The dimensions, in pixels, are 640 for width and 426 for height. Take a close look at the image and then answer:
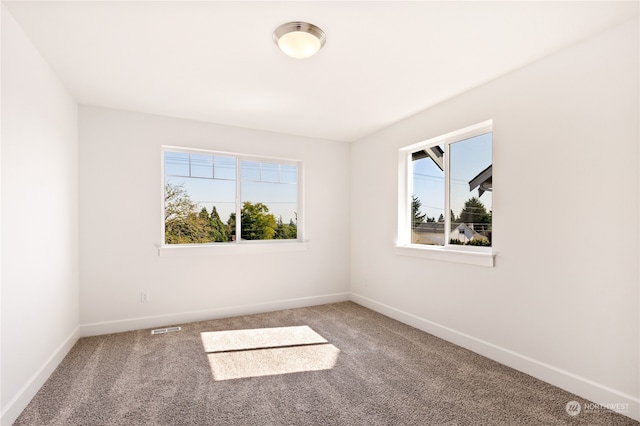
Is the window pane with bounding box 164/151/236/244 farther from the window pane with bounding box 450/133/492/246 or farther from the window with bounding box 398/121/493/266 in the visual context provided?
the window pane with bounding box 450/133/492/246

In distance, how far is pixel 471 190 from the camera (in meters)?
3.08

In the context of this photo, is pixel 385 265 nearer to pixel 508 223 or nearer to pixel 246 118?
pixel 508 223

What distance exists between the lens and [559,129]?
7.45 feet

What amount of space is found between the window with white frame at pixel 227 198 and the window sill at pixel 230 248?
0.11 metres

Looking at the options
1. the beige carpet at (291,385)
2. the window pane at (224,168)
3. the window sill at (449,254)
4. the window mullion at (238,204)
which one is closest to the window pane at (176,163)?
the window pane at (224,168)

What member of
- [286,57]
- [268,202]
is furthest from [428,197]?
[286,57]

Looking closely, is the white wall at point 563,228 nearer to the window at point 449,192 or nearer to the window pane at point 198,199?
the window at point 449,192

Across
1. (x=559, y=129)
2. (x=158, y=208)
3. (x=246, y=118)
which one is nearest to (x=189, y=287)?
(x=158, y=208)

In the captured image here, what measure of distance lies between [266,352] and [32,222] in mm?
2031

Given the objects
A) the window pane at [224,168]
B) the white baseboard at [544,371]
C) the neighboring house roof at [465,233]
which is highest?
the window pane at [224,168]

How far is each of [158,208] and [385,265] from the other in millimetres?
2789

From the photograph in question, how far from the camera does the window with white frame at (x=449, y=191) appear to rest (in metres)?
2.96

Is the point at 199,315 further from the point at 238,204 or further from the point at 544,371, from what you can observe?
the point at 544,371

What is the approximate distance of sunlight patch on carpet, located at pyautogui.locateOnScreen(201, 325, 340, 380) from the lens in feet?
8.32
